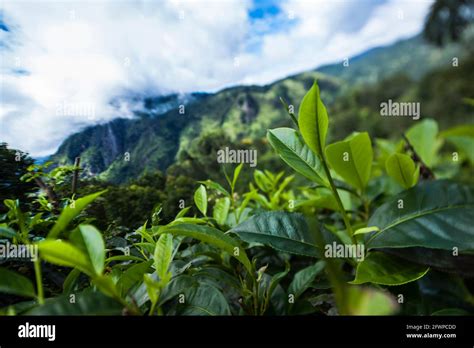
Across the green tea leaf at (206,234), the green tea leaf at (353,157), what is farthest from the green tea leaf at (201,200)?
the green tea leaf at (353,157)

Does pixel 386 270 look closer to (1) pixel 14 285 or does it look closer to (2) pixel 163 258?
(2) pixel 163 258

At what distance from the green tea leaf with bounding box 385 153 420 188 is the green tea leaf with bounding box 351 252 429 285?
0.50ft

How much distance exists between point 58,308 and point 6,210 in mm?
221

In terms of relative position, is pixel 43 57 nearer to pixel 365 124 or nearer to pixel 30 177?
pixel 30 177

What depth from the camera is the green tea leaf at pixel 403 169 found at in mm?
547

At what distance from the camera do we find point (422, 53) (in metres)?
2.46

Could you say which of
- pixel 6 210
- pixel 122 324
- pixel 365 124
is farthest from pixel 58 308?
pixel 365 124

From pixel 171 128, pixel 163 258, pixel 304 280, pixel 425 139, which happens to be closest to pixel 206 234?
pixel 163 258

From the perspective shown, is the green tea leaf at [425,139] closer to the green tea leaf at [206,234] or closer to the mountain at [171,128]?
the mountain at [171,128]

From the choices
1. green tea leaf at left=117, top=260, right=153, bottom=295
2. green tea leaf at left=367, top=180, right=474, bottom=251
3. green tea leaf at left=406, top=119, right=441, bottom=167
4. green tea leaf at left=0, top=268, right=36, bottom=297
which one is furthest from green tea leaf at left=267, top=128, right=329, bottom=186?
green tea leaf at left=406, top=119, right=441, bottom=167

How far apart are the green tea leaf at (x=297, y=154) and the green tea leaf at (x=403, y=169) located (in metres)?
0.15

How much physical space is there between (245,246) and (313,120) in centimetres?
22

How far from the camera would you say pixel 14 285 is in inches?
13.7

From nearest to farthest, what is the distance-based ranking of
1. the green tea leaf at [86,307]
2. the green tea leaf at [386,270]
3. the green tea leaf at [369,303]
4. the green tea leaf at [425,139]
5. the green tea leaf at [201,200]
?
the green tea leaf at [369,303] < the green tea leaf at [86,307] < the green tea leaf at [386,270] < the green tea leaf at [201,200] < the green tea leaf at [425,139]
